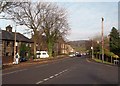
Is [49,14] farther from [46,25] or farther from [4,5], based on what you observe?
[4,5]

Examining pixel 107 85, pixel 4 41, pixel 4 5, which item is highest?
pixel 4 5

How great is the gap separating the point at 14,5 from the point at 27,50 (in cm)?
3876

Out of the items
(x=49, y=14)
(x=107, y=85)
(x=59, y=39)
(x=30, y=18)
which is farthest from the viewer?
(x=59, y=39)

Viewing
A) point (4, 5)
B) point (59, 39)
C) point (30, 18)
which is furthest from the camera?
point (59, 39)

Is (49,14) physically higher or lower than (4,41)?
higher

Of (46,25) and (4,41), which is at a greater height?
(46,25)

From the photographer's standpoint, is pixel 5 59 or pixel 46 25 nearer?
pixel 5 59

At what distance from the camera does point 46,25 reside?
241 feet

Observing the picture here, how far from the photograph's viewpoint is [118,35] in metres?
85.0

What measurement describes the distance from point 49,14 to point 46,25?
3.37 metres

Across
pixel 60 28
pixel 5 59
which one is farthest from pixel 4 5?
pixel 60 28

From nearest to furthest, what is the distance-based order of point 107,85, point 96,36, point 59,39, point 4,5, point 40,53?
point 107,85 → point 4,5 → point 59,39 → point 40,53 → point 96,36

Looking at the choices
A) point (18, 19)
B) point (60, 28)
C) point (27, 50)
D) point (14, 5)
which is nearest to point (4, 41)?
point (18, 19)

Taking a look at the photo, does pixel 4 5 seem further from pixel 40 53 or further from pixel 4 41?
pixel 40 53
